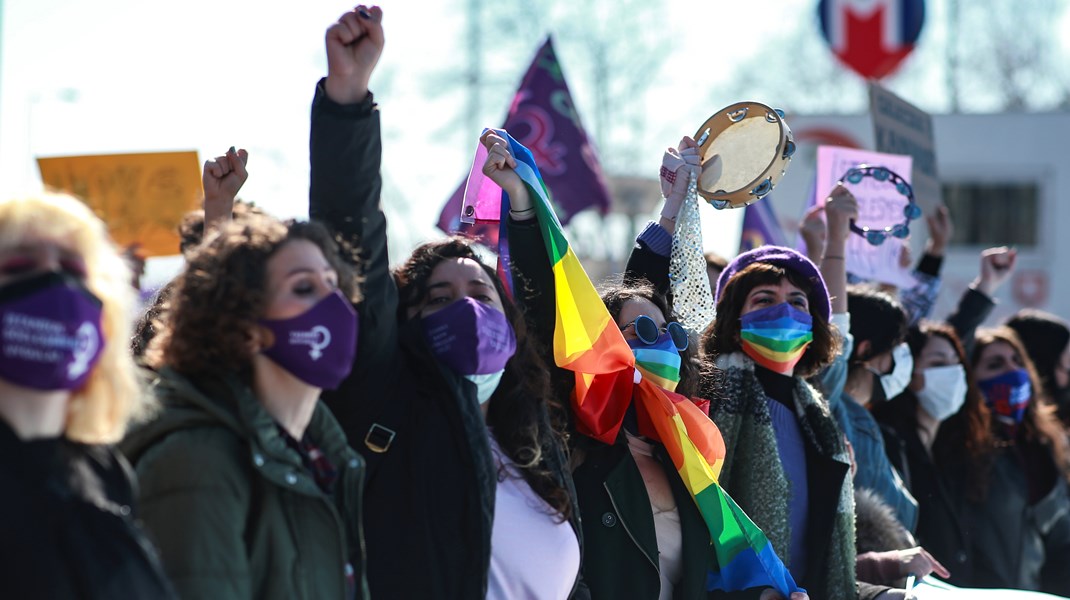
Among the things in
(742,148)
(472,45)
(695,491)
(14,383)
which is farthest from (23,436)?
(472,45)

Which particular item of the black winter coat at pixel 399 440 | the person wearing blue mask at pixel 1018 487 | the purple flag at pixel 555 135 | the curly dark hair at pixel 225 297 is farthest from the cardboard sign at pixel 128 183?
the curly dark hair at pixel 225 297

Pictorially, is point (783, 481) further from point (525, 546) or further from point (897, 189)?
point (897, 189)

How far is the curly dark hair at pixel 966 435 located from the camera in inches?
264

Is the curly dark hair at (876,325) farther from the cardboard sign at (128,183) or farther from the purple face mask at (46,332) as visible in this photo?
the purple face mask at (46,332)

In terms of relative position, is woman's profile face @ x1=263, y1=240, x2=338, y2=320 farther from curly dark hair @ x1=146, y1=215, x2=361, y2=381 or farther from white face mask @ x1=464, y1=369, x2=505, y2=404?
white face mask @ x1=464, y1=369, x2=505, y2=404

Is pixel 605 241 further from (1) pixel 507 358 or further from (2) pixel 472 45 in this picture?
(1) pixel 507 358

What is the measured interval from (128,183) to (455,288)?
4.03m

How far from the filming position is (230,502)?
2.52 meters

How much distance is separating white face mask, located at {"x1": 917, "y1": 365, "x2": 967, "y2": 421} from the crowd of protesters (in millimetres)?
878

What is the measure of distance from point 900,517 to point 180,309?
3826 mm

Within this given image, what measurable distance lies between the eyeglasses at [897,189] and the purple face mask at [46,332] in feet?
15.4

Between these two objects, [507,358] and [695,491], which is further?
[695,491]

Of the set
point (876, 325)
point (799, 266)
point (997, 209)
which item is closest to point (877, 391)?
point (876, 325)

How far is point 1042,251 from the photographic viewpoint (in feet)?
67.3
